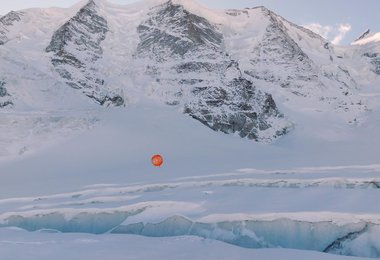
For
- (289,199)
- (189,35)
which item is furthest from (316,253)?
(189,35)

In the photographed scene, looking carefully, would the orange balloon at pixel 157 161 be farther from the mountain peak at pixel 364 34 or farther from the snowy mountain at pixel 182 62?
the mountain peak at pixel 364 34

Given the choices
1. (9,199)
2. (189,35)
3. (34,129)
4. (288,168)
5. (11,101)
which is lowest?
(9,199)

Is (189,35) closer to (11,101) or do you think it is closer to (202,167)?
(11,101)

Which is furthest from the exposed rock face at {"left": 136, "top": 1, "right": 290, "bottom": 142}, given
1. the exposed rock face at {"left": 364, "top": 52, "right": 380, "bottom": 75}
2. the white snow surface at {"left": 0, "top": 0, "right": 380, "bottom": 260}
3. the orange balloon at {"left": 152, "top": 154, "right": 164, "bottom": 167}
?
the exposed rock face at {"left": 364, "top": 52, "right": 380, "bottom": 75}

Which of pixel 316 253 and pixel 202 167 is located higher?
pixel 202 167

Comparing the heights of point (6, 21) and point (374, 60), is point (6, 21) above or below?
below

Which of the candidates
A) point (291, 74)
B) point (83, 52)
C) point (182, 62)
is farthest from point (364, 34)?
point (83, 52)

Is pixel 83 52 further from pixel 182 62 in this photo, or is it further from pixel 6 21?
pixel 6 21
